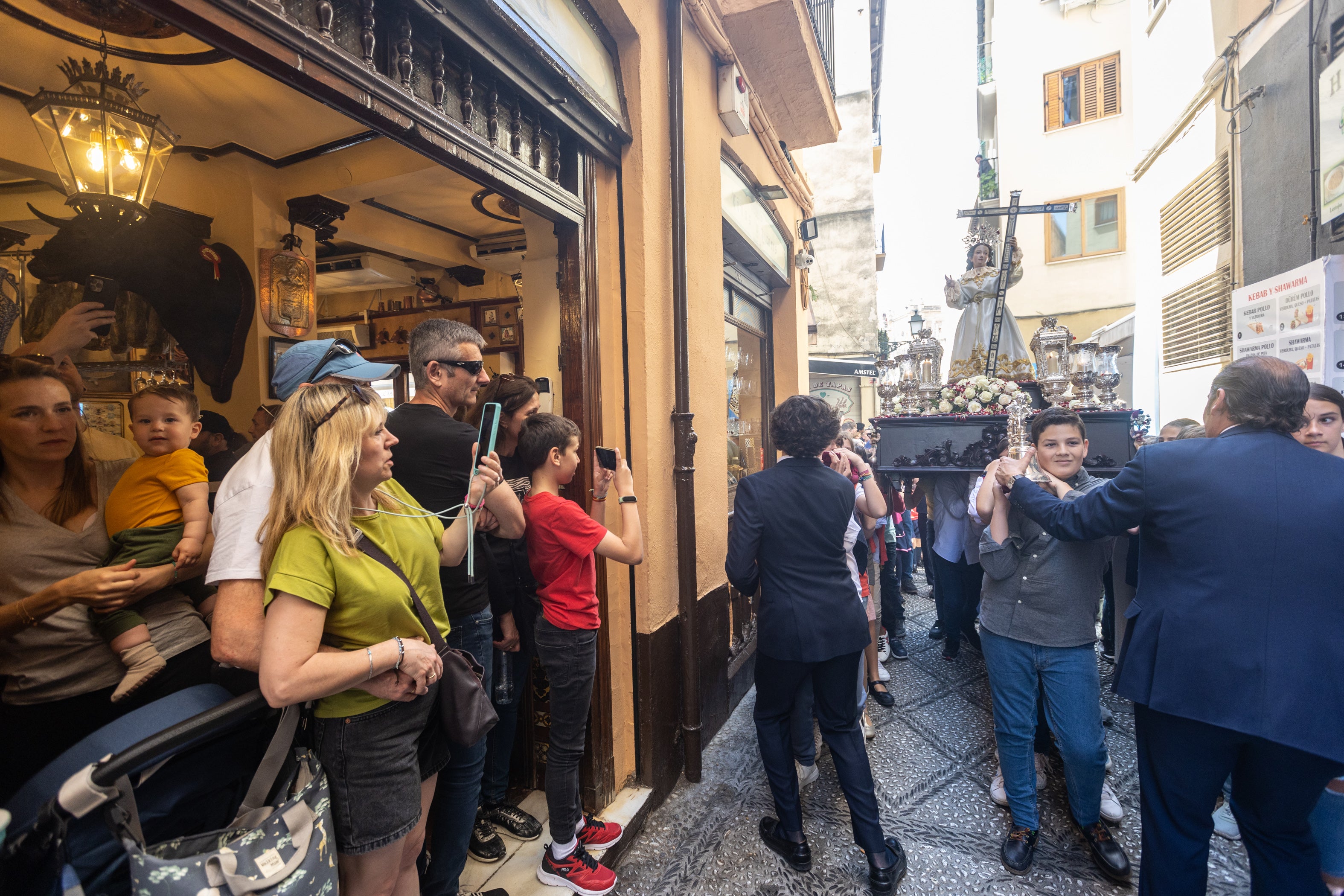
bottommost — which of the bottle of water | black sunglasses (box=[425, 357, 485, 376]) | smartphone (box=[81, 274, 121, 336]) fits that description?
the bottle of water

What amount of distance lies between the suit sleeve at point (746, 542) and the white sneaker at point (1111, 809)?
2004mm

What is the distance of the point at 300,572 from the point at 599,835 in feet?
6.74

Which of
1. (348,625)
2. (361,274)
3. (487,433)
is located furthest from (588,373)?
(361,274)

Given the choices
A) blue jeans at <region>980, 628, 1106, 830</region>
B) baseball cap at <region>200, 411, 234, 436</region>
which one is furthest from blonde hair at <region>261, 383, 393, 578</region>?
blue jeans at <region>980, 628, 1106, 830</region>

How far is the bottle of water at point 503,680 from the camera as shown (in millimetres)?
2682

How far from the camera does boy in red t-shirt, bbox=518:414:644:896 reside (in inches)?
94.9

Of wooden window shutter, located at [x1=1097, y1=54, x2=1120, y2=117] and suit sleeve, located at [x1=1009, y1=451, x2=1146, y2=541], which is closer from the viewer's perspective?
suit sleeve, located at [x1=1009, y1=451, x2=1146, y2=541]

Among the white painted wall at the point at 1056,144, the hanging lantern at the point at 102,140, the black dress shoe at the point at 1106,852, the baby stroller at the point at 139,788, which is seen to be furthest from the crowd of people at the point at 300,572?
the white painted wall at the point at 1056,144

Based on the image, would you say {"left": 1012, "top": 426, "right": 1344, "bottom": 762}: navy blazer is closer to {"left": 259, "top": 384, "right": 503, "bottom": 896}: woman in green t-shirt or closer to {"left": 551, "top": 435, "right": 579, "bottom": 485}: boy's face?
{"left": 551, "top": 435, "right": 579, "bottom": 485}: boy's face

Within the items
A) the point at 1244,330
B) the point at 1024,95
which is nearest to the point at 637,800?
the point at 1244,330

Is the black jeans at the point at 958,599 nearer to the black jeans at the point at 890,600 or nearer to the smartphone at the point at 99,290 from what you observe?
the black jeans at the point at 890,600

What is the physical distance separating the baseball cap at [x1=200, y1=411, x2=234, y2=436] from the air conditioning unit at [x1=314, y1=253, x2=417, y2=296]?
2.48 m

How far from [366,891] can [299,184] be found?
4.35 meters

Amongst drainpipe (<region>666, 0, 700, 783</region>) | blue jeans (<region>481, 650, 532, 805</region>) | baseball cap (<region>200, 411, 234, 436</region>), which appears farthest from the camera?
baseball cap (<region>200, 411, 234, 436</region>)
